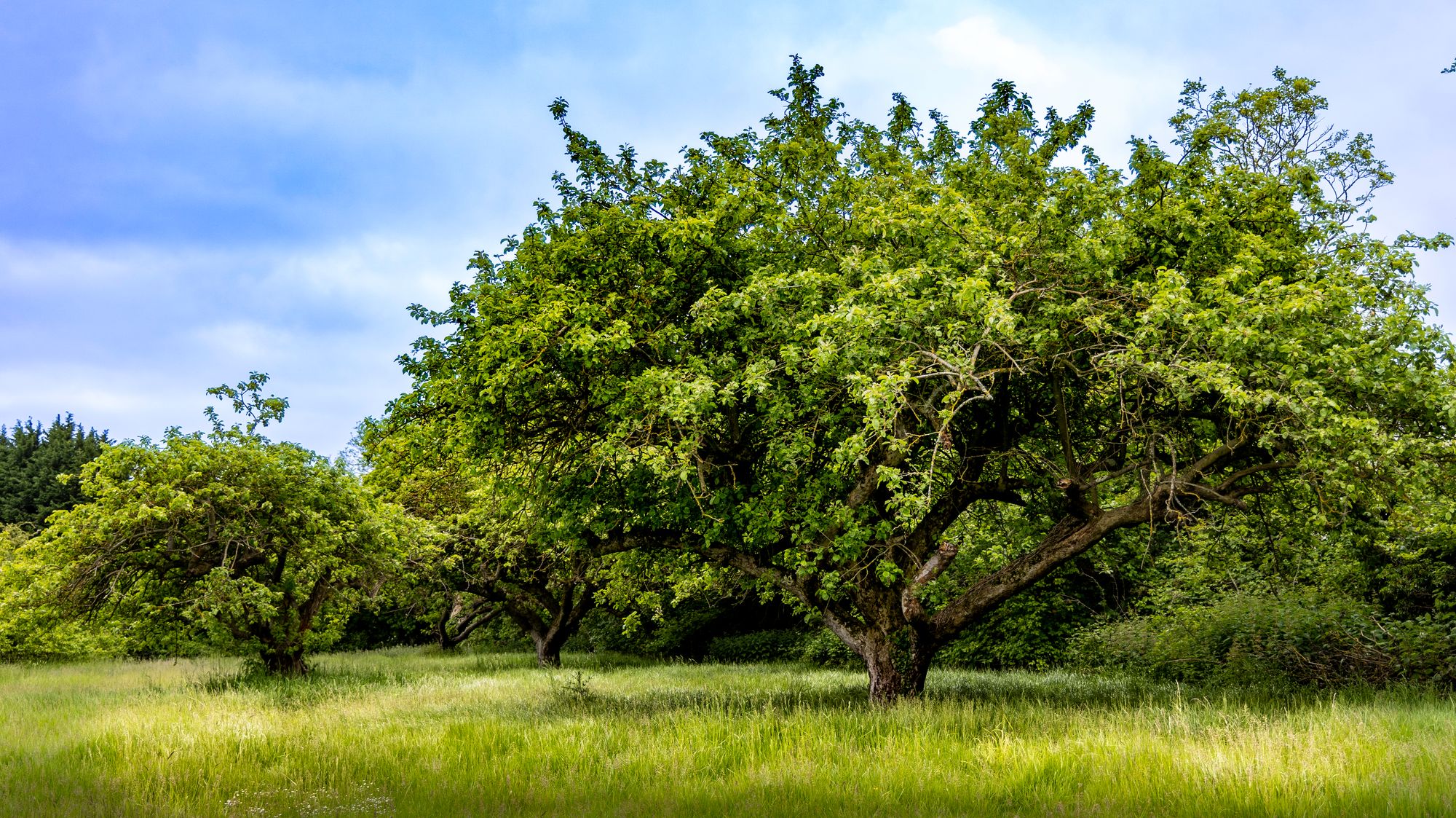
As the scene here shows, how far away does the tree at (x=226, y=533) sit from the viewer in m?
16.6

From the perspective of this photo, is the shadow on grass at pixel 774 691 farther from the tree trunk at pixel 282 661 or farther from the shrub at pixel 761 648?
the shrub at pixel 761 648

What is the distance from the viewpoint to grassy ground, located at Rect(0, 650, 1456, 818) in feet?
23.0

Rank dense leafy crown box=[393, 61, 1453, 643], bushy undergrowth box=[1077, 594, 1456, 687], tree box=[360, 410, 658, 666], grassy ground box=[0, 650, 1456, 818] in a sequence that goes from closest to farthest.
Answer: grassy ground box=[0, 650, 1456, 818]
dense leafy crown box=[393, 61, 1453, 643]
bushy undergrowth box=[1077, 594, 1456, 687]
tree box=[360, 410, 658, 666]

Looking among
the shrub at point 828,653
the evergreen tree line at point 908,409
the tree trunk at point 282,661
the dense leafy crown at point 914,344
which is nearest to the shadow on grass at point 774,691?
the tree trunk at point 282,661

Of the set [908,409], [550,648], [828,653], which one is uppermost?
[908,409]

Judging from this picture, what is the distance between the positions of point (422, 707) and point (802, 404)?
29.3 feet

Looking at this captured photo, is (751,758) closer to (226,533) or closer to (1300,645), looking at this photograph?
(1300,645)

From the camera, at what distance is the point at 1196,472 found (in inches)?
437

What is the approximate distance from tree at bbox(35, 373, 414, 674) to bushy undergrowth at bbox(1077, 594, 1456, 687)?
17.8m

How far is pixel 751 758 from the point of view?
28.6 feet

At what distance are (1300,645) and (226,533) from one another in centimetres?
2105

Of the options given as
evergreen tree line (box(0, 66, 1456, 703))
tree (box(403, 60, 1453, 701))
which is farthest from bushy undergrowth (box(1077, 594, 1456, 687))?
tree (box(403, 60, 1453, 701))

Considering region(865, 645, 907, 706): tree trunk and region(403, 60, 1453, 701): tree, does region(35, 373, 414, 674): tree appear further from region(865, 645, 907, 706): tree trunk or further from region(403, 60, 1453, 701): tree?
region(865, 645, 907, 706): tree trunk

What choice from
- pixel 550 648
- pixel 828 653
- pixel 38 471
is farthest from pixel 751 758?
pixel 38 471
